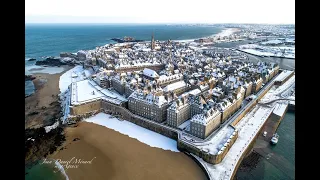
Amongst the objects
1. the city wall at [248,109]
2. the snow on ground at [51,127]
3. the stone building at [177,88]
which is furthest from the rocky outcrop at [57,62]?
the city wall at [248,109]

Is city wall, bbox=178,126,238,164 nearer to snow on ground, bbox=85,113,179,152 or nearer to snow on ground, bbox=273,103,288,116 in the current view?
snow on ground, bbox=85,113,179,152

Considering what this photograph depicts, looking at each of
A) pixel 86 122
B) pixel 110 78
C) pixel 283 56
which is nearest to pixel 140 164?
pixel 86 122

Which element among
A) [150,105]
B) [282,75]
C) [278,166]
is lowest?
[278,166]

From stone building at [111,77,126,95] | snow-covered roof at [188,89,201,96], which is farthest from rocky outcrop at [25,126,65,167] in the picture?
snow-covered roof at [188,89,201,96]

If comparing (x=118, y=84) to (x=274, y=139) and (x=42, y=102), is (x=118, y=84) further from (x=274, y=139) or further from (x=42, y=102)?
(x=274, y=139)

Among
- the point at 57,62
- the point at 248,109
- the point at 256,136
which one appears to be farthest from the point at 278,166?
the point at 57,62
